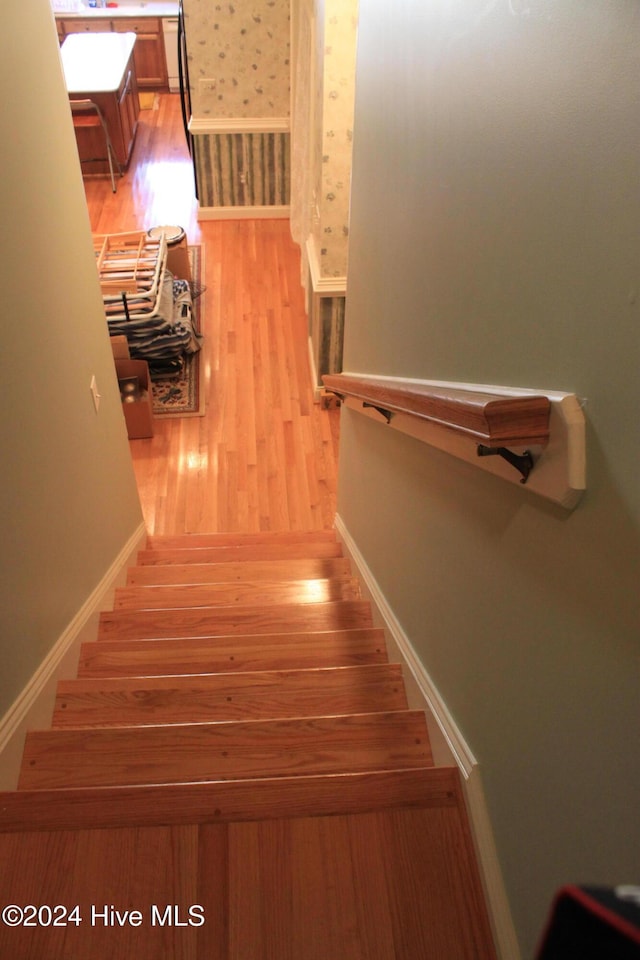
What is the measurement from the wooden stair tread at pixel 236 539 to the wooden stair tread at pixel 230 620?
97cm

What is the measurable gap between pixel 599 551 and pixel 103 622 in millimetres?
1915

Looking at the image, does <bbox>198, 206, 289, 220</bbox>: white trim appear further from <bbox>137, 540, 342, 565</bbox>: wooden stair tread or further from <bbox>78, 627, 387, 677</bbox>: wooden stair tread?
<bbox>78, 627, 387, 677</bbox>: wooden stair tread

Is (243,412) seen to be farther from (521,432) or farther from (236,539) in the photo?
(521,432)

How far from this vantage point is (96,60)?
7633 millimetres

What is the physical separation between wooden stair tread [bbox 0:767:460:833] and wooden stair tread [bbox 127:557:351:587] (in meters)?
1.49

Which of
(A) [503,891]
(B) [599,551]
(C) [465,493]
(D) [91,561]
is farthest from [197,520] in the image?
(B) [599,551]

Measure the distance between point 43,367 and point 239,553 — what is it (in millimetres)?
1511

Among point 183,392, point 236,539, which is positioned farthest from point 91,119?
point 236,539

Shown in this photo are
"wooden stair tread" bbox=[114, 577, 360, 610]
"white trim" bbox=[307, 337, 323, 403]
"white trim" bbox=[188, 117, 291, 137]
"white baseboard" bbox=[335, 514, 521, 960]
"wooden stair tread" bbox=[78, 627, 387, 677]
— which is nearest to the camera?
"white baseboard" bbox=[335, 514, 521, 960]

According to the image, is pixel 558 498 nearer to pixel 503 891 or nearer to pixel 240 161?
pixel 503 891

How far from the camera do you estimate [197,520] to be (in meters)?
3.95

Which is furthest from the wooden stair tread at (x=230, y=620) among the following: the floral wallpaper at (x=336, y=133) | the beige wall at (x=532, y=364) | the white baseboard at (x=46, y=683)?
the floral wallpaper at (x=336, y=133)

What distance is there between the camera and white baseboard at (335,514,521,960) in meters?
1.18

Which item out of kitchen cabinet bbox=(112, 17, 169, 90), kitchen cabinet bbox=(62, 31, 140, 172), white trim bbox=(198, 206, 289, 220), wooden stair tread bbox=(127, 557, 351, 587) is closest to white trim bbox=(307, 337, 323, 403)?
wooden stair tread bbox=(127, 557, 351, 587)
